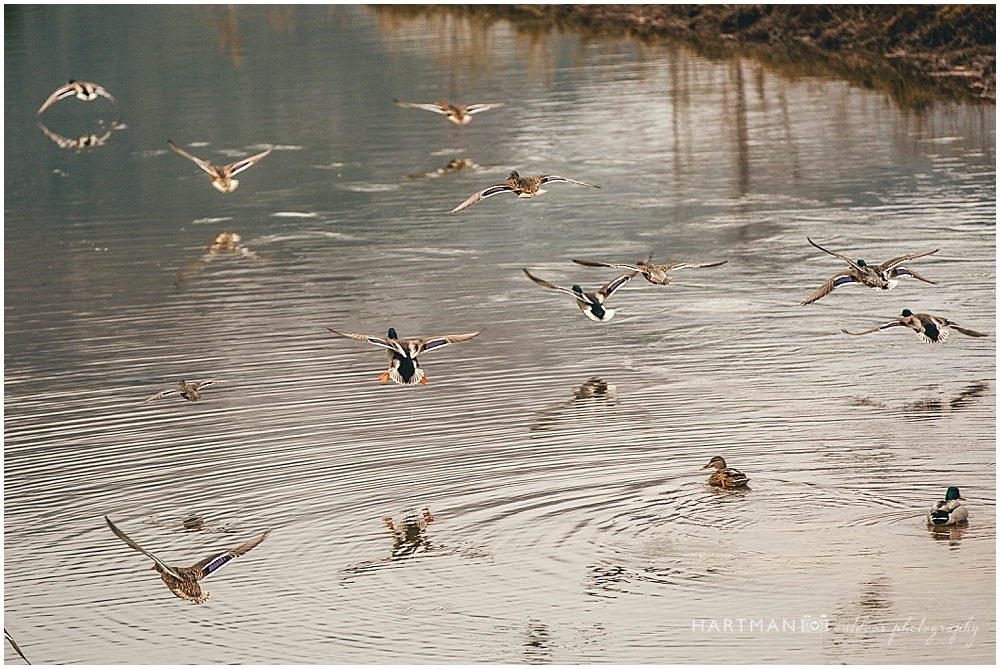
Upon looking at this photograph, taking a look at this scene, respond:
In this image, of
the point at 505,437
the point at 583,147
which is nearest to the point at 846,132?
the point at 583,147

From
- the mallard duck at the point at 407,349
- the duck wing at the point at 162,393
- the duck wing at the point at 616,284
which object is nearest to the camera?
the mallard duck at the point at 407,349

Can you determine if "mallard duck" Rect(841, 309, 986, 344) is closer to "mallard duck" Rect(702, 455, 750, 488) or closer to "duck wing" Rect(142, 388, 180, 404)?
"mallard duck" Rect(702, 455, 750, 488)

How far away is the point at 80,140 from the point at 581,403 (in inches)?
610

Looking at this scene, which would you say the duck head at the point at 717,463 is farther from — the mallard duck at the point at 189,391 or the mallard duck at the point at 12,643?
the mallard duck at the point at 12,643

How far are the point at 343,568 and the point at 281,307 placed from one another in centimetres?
685

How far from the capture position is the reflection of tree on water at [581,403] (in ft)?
44.8

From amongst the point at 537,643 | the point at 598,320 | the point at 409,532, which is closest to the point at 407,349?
the point at 409,532

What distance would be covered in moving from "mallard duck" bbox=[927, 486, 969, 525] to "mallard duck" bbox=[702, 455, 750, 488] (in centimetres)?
144

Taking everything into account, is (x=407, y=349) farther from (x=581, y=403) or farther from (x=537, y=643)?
(x=537, y=643)

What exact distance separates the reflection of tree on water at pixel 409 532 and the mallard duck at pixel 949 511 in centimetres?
365

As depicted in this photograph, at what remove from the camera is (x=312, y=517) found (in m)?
11.9

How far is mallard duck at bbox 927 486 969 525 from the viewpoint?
10.9 m

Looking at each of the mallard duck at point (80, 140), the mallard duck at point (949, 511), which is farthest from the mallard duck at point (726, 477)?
the mallard duck at point (80, 140)

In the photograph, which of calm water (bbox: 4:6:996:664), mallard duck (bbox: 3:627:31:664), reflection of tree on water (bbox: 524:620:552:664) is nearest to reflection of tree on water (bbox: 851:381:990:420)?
calm water (bbox: 4:6:996:664)
